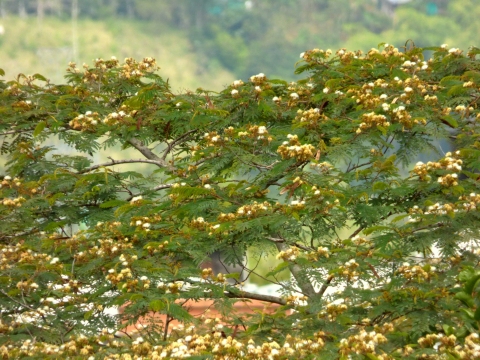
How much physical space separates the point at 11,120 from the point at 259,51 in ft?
239

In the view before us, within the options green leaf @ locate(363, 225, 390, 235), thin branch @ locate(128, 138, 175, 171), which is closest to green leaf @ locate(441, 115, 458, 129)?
green leaf @ locate(363, 225, 390, 235)

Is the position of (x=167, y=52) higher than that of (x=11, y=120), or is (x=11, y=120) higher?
(x=167, y=52)

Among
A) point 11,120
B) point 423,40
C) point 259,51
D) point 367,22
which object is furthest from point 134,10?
point 11,120

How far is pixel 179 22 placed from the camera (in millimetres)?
81812

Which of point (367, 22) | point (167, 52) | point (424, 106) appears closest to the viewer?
point (424, 106)

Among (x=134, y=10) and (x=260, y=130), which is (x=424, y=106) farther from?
(x=134, y=10)

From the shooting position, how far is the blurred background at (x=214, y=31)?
76.1 meters

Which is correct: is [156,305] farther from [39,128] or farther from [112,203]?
[39,128]

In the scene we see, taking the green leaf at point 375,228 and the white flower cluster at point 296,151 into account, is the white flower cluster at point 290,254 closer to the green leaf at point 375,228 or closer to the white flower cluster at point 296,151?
the green leaf at point 375,228

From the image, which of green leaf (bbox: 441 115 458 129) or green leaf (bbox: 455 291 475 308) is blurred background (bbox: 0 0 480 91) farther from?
green leaf (bbox: 455 291 475 308)

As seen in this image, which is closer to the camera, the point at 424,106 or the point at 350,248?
the point at 350,248

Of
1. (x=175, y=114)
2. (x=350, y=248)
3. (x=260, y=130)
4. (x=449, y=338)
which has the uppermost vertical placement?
(x=175, y=114)

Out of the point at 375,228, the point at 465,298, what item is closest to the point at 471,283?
the point at 465,298

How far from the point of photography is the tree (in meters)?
5.02
